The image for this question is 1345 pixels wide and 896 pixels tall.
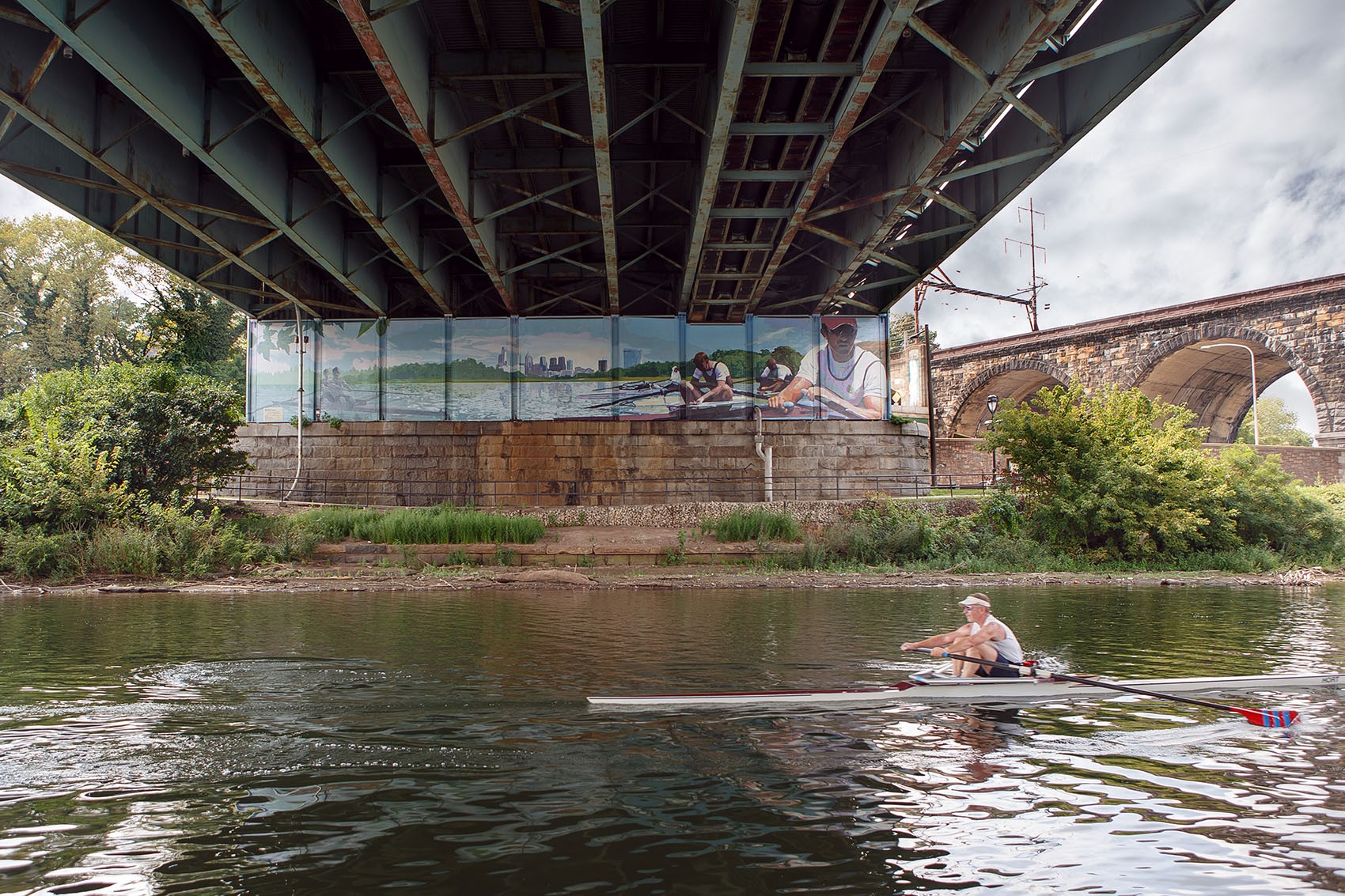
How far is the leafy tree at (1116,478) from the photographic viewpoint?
2133 centimetres

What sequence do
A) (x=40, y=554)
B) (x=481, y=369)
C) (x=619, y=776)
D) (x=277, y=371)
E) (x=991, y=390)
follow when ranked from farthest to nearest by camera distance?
(x=991, y=390) → (x=277, y=371) → (x=481, y=369) → (x=40, y=554) → (x=619, y=776)

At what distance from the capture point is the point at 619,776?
546 centimetres

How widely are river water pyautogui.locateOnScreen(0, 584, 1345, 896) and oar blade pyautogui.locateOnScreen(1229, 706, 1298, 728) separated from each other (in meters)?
0.11

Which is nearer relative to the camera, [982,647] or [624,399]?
[982,647]

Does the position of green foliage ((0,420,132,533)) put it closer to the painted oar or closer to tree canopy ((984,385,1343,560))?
the painted oar

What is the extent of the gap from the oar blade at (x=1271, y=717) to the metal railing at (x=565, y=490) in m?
19.6

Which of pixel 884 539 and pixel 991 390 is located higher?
pixel 991 390

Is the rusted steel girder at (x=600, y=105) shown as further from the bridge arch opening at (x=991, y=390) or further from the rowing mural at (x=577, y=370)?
the bridge arch opening at (x=991, y=390)

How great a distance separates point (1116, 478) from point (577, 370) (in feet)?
52.8

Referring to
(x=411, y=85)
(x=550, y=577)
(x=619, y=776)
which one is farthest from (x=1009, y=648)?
(x=411, y=85)

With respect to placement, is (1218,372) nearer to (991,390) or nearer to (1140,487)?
(991,390)

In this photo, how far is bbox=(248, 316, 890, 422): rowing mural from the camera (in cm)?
2753

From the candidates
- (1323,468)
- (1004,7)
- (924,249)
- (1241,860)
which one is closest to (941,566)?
(924,249)

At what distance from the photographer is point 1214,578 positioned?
63.7 ft
